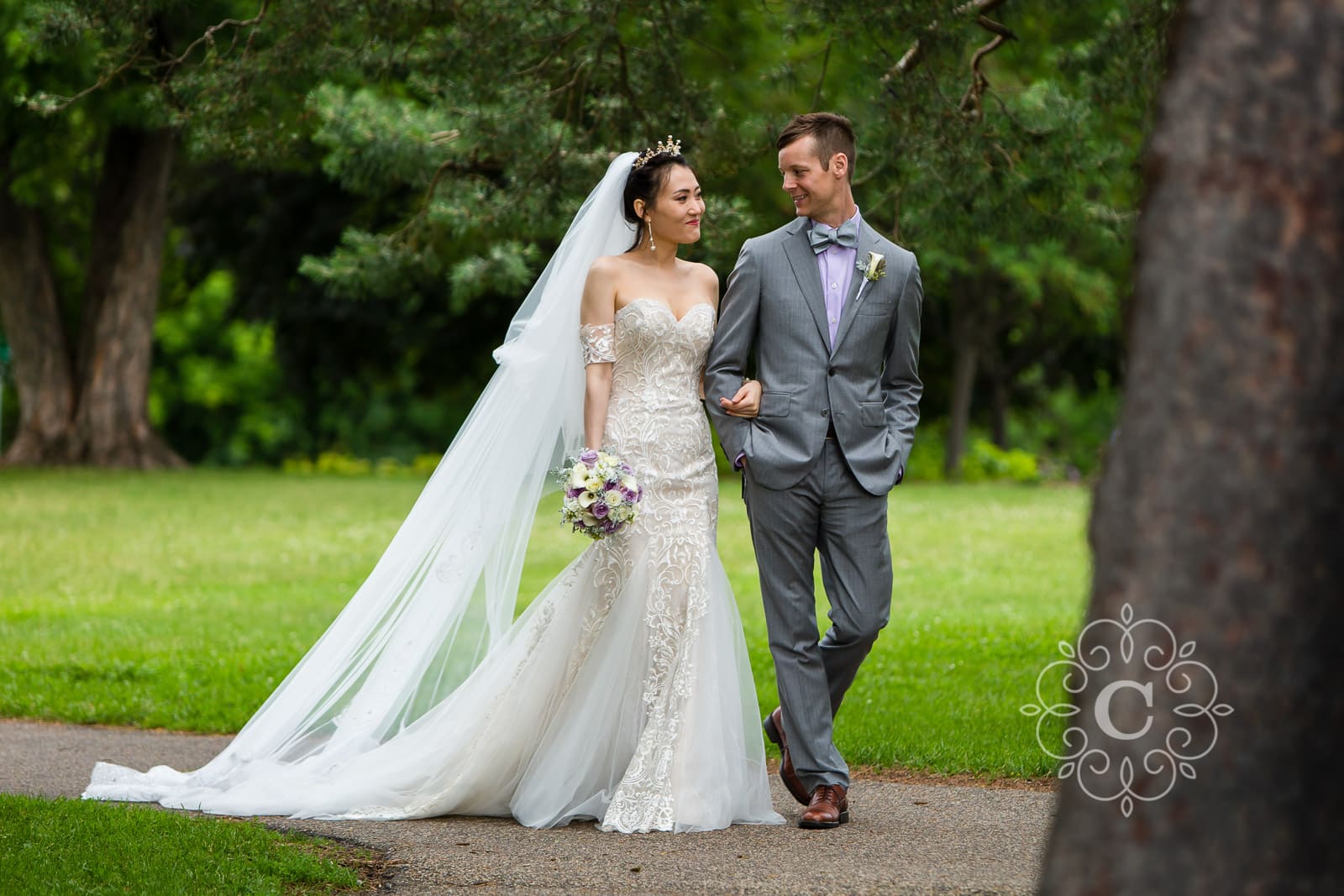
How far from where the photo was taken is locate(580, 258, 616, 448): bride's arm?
5.59m

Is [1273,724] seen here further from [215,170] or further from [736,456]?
[215,170]

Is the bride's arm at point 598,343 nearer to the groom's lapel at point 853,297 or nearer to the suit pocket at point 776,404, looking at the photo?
the suit pocket at point 776,404

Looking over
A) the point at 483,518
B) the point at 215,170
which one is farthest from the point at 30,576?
the point at 215,170

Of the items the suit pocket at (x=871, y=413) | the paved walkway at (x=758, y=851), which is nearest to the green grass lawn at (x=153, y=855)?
the paved walkway at (x=758, y=851)

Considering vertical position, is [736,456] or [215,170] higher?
[215,170]

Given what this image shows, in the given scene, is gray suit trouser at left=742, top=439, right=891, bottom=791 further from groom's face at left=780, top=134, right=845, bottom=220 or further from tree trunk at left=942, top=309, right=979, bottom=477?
tree trunk at left=942, top=309, right=979, bottom=477

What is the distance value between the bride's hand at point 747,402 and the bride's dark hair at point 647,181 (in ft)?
2.86

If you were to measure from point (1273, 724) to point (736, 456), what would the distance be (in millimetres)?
3110

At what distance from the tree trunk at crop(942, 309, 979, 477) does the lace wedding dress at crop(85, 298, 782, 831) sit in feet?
79.0

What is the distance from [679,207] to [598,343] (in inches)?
23.2

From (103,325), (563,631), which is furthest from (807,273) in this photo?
(103,325)

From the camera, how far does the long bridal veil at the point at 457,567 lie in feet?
18.9

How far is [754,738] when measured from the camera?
539 cm

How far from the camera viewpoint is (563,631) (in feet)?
18.1
